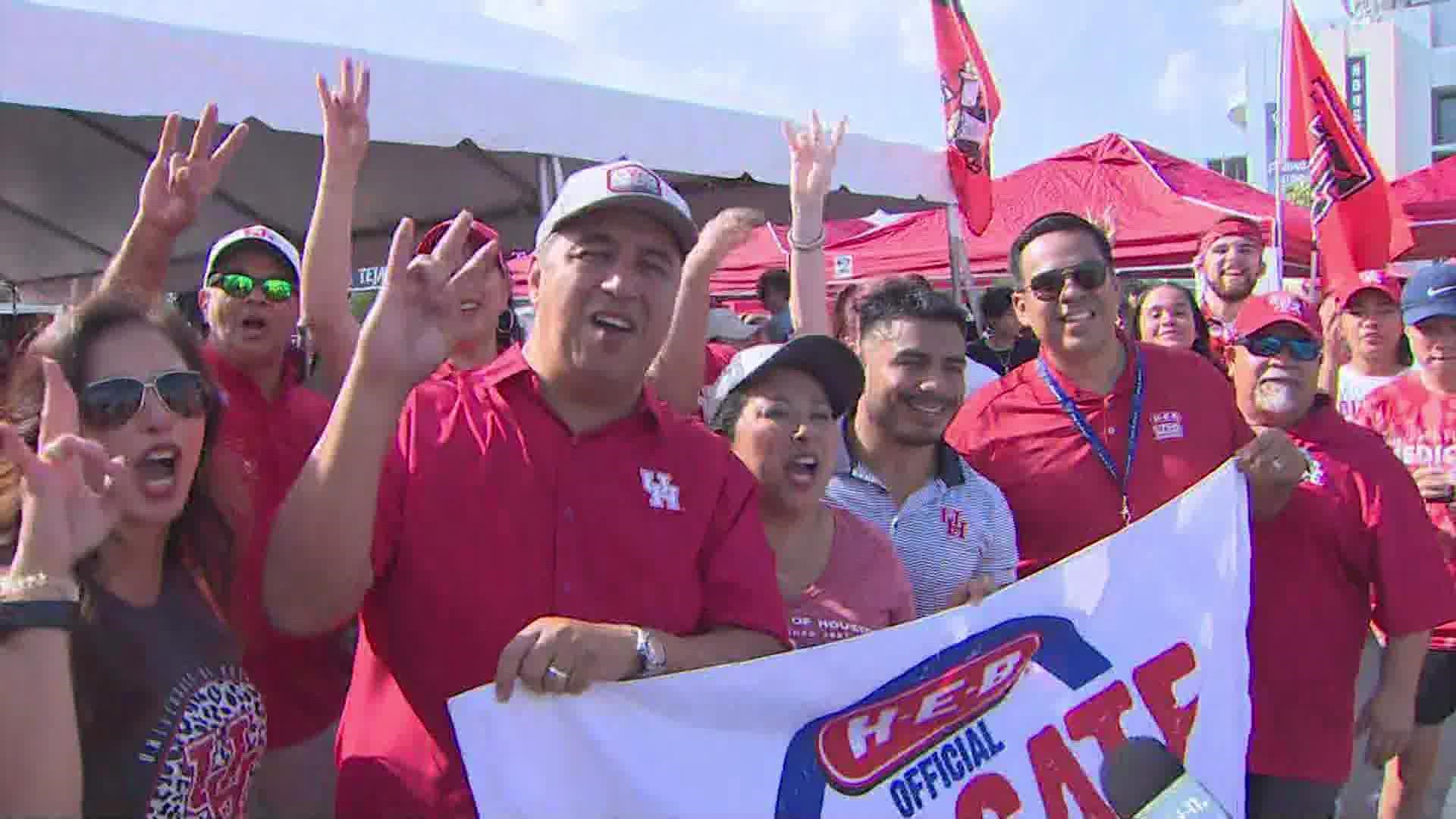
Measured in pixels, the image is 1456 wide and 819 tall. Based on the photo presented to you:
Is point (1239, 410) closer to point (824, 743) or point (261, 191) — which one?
point (824, 743)

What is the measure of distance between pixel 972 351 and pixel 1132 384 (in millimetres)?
3334

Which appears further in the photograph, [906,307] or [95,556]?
[906,307]

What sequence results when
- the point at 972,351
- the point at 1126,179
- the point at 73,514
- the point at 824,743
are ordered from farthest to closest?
the point at 1126,179 < the point at 972,351 < the point at 824,743 < the point at 73,514

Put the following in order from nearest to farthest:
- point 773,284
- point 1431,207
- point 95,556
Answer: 1. point 95,556
2. point 773,284
3. point 1431,207

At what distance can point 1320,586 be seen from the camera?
9.96 ft

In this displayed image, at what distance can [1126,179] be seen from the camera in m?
11.6

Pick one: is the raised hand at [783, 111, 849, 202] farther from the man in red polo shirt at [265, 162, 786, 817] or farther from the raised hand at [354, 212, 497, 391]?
the raised hand at [354, 212, 497, 391]

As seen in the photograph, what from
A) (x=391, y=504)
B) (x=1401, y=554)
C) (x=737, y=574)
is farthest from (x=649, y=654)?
(x=1401, y=554)

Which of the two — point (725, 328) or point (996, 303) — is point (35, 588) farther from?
point (996, 303)

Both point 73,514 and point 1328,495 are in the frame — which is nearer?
point 73,514

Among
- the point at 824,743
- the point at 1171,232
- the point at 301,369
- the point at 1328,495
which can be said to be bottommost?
the point at 824,743

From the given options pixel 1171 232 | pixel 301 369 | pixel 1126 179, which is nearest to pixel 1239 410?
pixel 301 369

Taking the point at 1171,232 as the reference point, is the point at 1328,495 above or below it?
below

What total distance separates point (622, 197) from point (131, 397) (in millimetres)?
806
